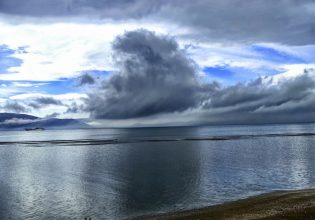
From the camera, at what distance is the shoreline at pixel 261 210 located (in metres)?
37.7

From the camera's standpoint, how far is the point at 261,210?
41000 millimetres

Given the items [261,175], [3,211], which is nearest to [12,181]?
[3,211]

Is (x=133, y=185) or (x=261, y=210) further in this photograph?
(x=133, y=185)

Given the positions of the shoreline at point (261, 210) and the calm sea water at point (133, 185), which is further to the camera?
the calm sea water at point (133, 185)

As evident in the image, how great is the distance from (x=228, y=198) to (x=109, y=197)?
16.6m

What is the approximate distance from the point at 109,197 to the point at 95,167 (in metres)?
35.9

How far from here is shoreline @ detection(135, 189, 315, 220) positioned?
37656mm

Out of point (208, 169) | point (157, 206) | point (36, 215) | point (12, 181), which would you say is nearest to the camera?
point (36, 215)

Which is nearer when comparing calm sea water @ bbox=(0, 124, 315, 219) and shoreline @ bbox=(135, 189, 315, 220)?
shoreline @ bbox=(135, 189, 315, 220)

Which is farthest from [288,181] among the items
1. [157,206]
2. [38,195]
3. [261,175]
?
[38,195]

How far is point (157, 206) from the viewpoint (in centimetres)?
4844

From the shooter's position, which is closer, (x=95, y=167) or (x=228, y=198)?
(x=228, y=198)

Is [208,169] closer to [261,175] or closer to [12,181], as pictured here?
[261,175]

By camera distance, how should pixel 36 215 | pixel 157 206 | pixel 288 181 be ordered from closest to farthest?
1. pixel 36 215
2. pixel 157 206
3. pixel 288 181
